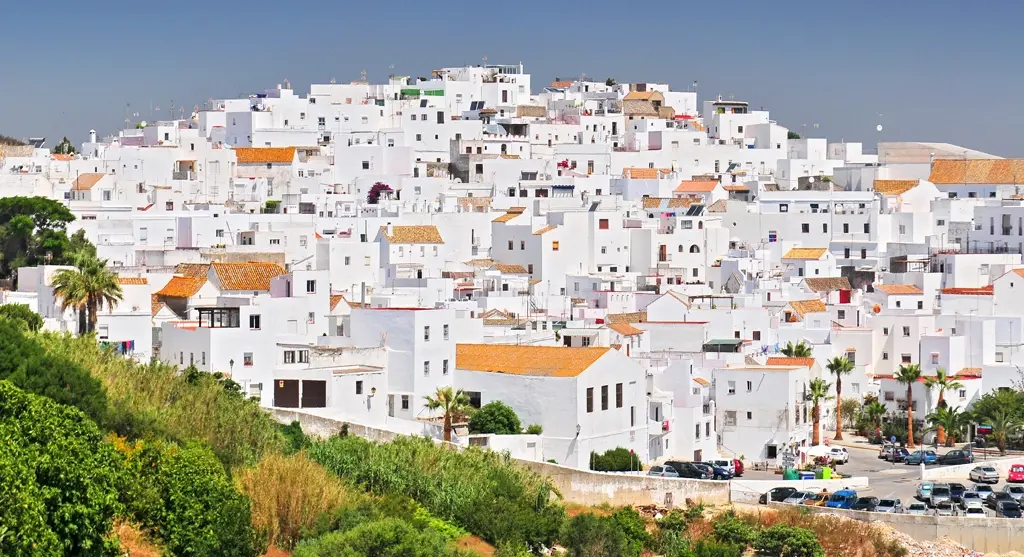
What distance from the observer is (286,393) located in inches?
1289

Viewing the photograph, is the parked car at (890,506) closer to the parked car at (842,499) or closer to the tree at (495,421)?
the parked car at (842,499)

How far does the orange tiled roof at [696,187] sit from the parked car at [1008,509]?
35336 millimetres

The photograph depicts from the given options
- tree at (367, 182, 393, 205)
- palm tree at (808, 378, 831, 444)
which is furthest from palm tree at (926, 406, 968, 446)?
tree at (367, 182, 393, 205)

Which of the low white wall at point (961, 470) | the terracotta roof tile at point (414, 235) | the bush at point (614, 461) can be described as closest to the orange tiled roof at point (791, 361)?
the low white wall at point (961, 470)

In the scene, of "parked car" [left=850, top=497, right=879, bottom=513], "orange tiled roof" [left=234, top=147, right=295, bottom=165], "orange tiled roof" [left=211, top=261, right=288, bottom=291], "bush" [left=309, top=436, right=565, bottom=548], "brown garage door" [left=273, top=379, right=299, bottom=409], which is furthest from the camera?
"orange tiled roof" [left=234, top=147, right=295, bottom=165]

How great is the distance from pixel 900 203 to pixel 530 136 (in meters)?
16.2

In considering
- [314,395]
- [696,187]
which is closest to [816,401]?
[314,395]

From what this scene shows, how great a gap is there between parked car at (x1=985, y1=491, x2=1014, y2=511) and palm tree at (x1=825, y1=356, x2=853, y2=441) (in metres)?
9.46

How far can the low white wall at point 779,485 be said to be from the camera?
32.5m

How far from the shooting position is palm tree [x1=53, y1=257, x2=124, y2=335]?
3484 cm

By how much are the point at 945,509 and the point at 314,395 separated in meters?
11.2

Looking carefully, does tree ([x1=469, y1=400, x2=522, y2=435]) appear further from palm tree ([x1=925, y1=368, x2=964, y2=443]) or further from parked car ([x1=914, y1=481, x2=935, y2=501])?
palm tree ([x1=925, y1=368, x2=964, y2=443])

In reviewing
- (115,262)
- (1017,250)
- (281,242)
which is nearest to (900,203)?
(1017,250)

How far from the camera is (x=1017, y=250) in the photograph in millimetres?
62656
